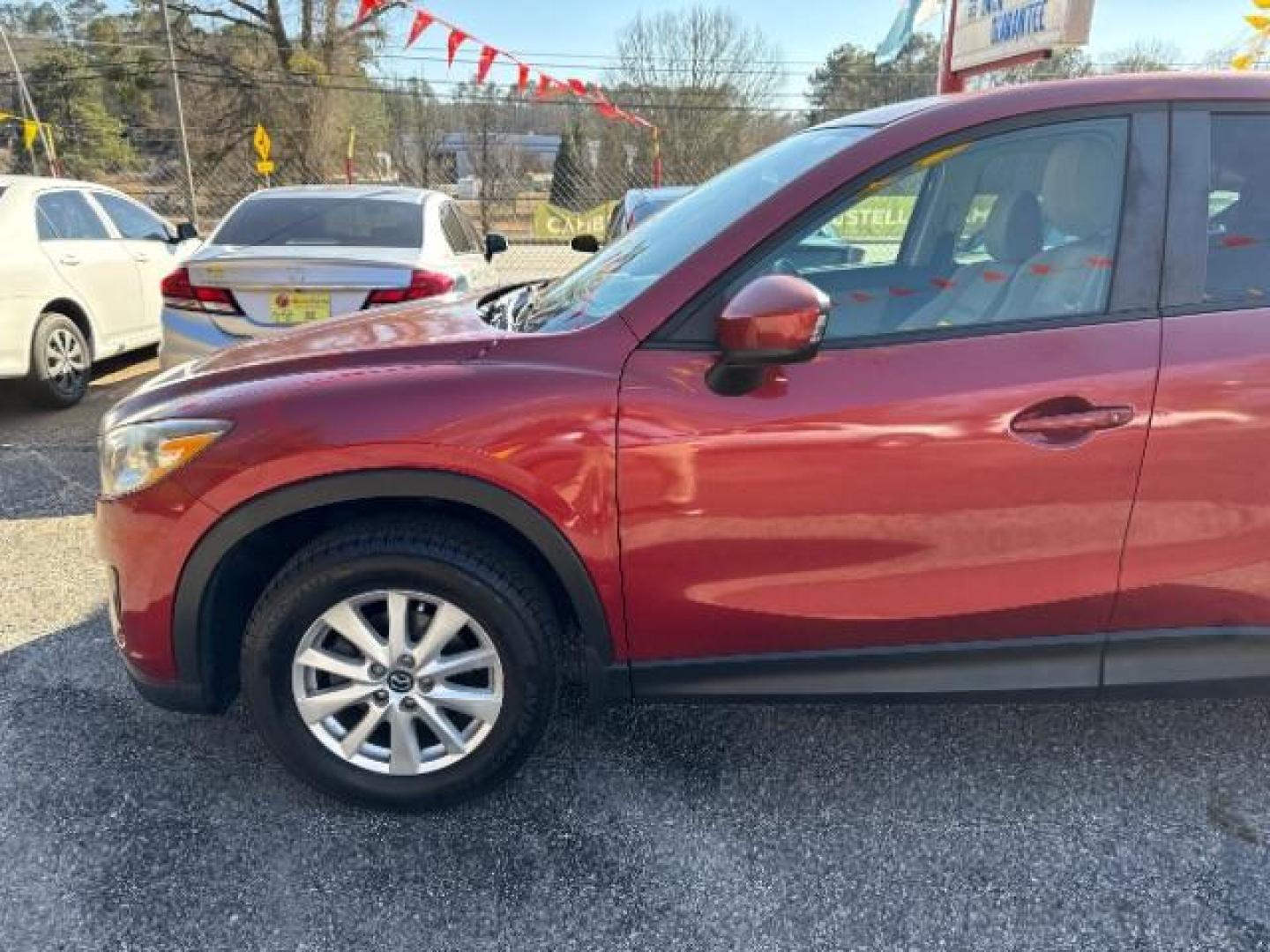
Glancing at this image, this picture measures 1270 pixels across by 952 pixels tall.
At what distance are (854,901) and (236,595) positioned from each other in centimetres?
170

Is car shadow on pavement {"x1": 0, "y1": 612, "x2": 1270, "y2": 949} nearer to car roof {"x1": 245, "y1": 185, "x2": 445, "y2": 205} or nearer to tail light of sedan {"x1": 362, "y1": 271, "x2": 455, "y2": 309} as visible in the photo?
tail light of sedan {"x1": 362, "y1": 271, "x2": 455, "y2": 309}

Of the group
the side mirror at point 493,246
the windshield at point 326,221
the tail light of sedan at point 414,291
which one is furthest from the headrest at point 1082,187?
the side mirror at point 493,246

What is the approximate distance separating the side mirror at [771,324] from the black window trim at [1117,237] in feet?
0.29

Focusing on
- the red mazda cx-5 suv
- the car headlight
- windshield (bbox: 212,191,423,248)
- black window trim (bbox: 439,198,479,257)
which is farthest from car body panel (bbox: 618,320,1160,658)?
black window trim (bbox: 439,198,479,257)

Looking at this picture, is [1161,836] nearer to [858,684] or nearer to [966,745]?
[966,745]

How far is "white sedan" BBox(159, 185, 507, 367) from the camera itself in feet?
15.0

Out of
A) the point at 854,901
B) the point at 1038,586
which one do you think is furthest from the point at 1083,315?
the point at 854,901

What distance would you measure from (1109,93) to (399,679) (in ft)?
7.27

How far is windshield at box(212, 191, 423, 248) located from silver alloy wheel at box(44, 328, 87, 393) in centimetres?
147

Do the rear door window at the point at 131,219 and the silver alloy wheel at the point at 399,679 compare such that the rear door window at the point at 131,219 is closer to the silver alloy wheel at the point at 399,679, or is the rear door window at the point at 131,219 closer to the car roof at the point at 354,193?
the car roof at the point at 354,193

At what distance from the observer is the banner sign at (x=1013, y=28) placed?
262 inches

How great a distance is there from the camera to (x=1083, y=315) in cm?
200

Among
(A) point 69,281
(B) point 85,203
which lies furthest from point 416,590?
(B) point 85,203

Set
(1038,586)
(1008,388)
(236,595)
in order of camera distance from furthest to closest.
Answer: (236,595), (1038,586), (1008,388)
